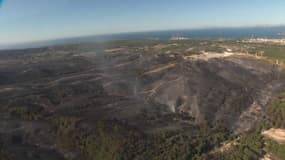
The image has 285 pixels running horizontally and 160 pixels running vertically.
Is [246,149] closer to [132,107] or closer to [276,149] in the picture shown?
[276,149]

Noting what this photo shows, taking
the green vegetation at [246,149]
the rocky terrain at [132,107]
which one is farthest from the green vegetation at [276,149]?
the rocky terrain at [132,107]

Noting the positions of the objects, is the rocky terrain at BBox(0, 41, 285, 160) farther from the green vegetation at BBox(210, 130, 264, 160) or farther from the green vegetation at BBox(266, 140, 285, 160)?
the green vegetation at BBox(266, 140, 285, 160)

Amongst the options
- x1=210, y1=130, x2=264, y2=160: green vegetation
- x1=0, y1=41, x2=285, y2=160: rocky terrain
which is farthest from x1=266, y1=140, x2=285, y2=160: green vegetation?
x1=0, y1=41, x2=285, y2=160: rocky terrain

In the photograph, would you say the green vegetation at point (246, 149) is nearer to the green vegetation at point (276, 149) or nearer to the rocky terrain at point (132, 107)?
the green vegetation at point (276, 149)

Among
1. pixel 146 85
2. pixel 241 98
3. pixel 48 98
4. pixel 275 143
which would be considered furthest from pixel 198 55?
pixel 275 143

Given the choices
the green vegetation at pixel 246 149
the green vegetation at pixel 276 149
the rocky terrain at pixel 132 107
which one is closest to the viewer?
the green vegetation at pixel 246 149

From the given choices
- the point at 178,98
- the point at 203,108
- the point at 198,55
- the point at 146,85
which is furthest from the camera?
the point at 198,55

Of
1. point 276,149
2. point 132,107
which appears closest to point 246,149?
point 276,149

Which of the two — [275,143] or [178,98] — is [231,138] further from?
[178,98]
